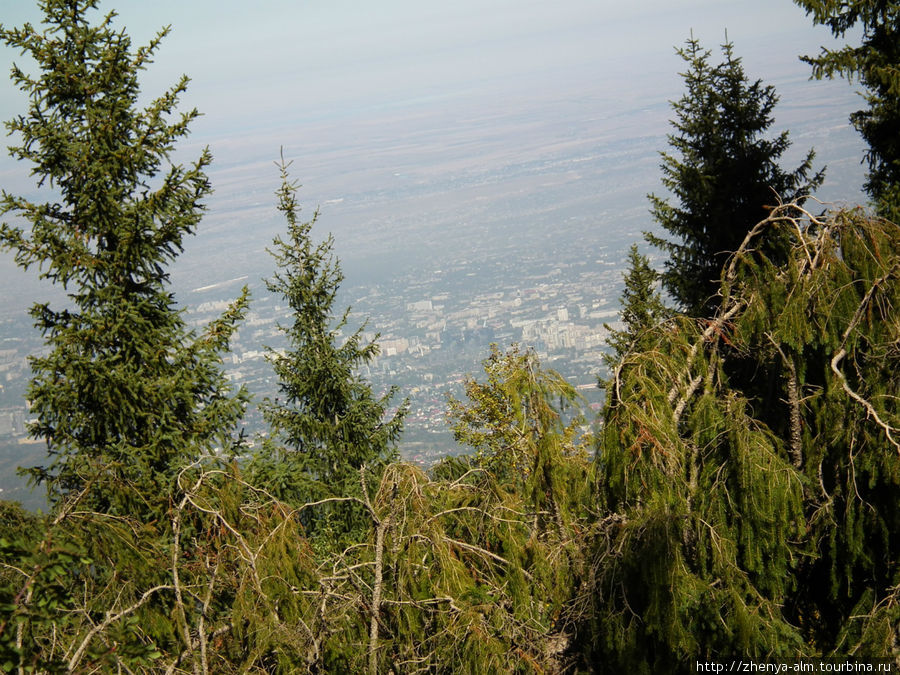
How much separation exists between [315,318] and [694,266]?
730 cm

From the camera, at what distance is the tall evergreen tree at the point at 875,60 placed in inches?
406

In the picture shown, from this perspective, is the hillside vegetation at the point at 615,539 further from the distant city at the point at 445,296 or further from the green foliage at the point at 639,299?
the distant city at the point at 445,296

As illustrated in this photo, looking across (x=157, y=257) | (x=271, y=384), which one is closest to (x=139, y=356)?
(x=157, y=257)

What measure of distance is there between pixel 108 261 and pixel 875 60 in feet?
35.7

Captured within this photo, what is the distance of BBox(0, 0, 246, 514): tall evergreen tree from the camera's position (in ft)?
27.7

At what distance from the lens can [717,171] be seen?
14.0 m

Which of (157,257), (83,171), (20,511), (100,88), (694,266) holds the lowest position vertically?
(20,511)

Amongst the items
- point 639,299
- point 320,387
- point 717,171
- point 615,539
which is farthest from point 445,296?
point 615,539

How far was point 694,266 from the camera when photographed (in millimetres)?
14023

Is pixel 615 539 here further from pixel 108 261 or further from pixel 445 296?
pixel 445 296

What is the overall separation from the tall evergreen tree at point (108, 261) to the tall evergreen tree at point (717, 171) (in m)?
9.04

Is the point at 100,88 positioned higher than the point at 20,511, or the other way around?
the point at 100,88

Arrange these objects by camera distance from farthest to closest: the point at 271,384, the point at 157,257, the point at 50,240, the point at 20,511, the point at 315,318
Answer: the point at 271,384, the point at 315,318, the point at 157,257, the point at 50,240, the point at 20,511

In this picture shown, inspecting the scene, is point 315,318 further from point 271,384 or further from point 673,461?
point 271,384
